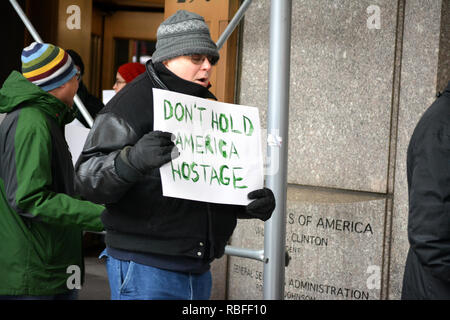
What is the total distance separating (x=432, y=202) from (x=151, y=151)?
0.92 metres

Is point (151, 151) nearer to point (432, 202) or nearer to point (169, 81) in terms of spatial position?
point (169, 81)

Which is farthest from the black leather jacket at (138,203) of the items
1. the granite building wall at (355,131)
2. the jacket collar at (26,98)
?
the granite building wall at (355,131)

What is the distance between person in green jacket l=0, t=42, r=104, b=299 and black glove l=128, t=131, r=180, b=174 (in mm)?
875

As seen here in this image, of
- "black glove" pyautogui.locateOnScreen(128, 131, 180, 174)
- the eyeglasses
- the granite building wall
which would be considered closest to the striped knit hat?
the eyeglasses

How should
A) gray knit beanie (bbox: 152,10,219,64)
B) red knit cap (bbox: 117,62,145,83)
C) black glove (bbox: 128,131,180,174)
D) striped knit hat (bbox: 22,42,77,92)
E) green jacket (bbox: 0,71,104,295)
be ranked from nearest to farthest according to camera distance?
black glove (bbox: 128,131,180,174), gray knit beanie (bbox: 152,10,219,64), green jacket (bbox: 0,71,104,295), striped knit hat (bbox: 22,42,77,92), red knit cap (bbox: 117,62,145,83)

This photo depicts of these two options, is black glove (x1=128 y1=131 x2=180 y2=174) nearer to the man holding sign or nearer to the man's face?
the man holding sign

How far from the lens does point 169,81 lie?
2367 millimetres

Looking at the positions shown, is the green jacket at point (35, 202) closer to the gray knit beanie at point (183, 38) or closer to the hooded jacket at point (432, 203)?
the gray knit beanie at point (183, 38)

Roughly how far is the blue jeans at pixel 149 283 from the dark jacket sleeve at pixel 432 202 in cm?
76

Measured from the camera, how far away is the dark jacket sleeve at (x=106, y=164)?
2.14 meters

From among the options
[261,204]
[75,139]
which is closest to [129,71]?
[75,139]

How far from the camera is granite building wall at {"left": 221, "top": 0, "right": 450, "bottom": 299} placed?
4.23 metres

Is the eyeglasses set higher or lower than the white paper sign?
higher

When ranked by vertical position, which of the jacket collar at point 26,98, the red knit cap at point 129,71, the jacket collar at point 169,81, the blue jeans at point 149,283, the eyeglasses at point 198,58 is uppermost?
the red knit cap at point 129,71
